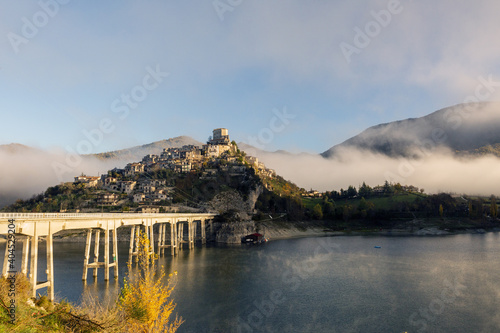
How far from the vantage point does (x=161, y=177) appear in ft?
488

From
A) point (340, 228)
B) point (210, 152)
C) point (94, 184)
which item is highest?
point (210, 152)

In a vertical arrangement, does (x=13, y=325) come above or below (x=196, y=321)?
above

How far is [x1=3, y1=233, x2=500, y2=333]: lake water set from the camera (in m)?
30.8

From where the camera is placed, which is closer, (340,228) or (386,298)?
(386,298)

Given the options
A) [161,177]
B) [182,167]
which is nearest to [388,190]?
[182,167]

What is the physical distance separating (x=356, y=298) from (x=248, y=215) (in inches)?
3340

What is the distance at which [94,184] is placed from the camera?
149m

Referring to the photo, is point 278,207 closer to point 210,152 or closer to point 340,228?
point 340,228

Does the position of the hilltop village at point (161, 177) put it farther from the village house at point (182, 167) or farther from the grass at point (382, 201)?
the grass at point (382, 201)

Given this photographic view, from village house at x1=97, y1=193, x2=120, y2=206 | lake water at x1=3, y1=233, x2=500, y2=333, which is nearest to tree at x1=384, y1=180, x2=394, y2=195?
lake water at x1=3, y1=233, x2=500, y2=333

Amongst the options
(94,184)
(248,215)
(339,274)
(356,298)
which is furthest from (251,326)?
(94,184)

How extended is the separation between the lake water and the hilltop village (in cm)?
5731

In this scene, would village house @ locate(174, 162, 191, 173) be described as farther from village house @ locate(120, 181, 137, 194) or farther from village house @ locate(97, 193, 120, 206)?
village house @ locate(97, 193, 120, 206)

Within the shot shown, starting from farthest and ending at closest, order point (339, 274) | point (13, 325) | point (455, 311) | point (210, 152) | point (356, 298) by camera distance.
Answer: point (210, 152)
point (339, 274)
point (356, 298)
point (455, 311)
point (13, 325)
